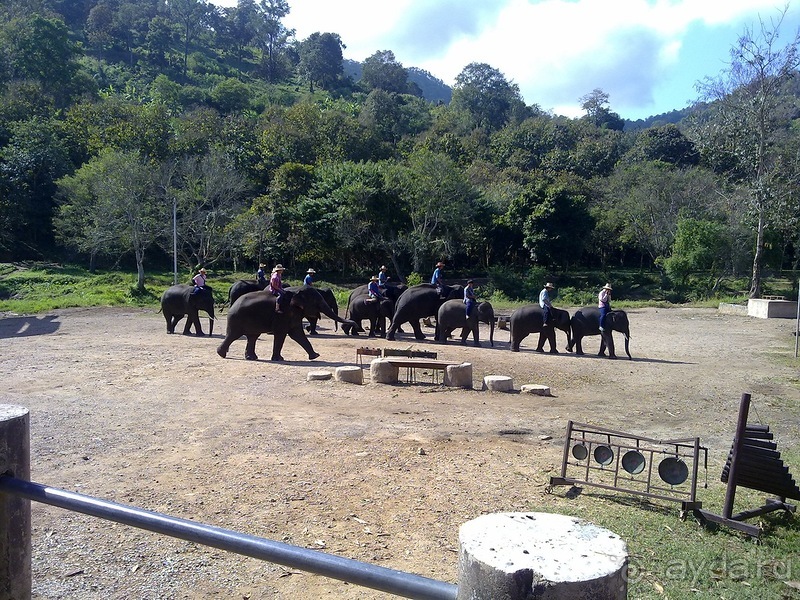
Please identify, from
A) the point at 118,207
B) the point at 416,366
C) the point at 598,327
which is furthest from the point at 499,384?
the point at 118,207

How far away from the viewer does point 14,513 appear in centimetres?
294

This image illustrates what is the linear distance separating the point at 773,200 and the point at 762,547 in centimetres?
2997

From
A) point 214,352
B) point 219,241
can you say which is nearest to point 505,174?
point 219,241

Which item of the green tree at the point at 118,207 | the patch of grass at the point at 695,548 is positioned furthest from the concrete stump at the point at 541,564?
the green tree at the point at 118,207

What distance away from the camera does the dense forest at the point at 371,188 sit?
3281cm

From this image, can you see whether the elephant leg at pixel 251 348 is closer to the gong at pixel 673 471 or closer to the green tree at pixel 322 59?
the gong at pixel 673 471

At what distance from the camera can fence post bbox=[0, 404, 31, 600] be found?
2.78 metres

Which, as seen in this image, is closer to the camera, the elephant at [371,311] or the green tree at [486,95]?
the elephant at [371,311]

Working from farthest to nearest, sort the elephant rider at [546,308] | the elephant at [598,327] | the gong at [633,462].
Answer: the elephant rider at [546,308], the elephant at [598,327], the gong at [633,462]

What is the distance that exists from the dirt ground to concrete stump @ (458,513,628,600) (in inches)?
133

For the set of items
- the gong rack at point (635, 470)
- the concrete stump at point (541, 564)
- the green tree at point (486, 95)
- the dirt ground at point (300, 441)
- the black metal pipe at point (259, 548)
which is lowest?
the dirt ground at point (300, 441)

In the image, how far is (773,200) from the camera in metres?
31.4

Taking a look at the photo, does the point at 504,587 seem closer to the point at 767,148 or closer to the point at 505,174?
the point at 767,148

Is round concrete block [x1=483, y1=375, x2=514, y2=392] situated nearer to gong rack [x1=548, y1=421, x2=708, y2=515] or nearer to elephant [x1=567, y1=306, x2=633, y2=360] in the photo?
gong rack [x1=548, y1=421, x2=708, y2=515]
